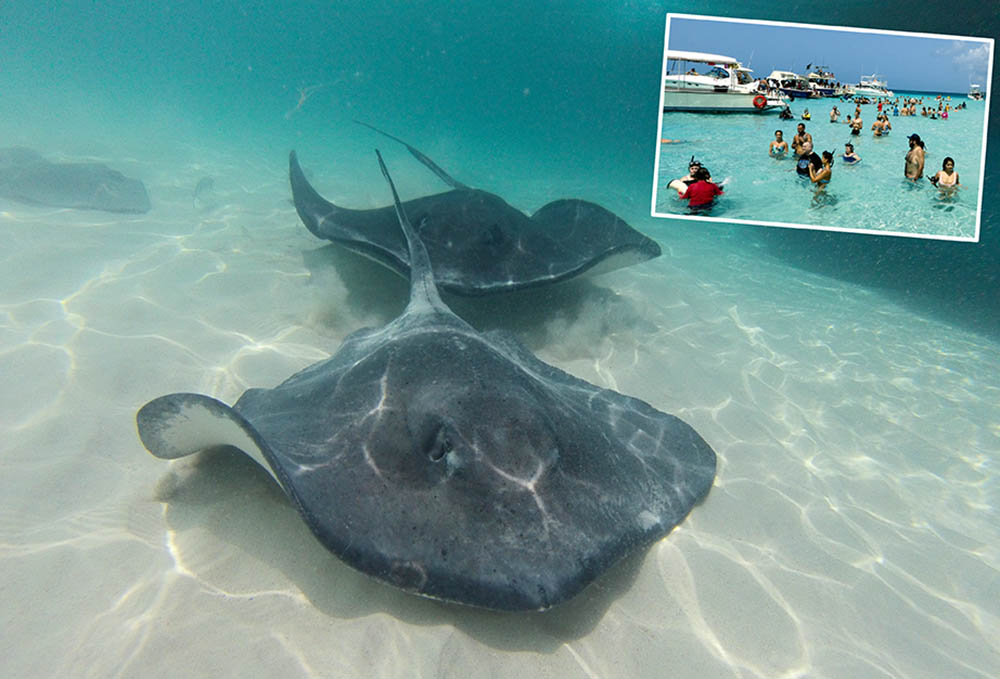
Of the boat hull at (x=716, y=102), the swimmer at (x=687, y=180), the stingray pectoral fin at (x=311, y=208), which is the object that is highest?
the boat hull at (x=716, y=102)

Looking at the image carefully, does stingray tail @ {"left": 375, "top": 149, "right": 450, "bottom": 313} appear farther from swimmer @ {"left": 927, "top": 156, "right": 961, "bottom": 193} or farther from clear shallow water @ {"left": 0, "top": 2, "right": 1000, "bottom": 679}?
swimmer @ {"left": 927, "top": 156, "right": 961, "bottom": 193}

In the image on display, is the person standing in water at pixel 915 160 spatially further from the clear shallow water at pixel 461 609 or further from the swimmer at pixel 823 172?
the clear shallow water at pixel 461 609

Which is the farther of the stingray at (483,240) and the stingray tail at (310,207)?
the stingray tail at (310,207)

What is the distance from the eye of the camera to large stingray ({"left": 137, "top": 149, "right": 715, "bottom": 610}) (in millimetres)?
2148

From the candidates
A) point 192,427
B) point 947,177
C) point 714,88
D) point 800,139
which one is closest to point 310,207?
point 192,427

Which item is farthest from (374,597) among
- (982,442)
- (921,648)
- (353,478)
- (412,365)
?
(982,442)

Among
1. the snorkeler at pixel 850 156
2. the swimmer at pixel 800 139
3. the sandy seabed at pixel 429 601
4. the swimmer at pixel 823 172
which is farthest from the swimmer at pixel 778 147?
the sandy seabed at pixel 429 601

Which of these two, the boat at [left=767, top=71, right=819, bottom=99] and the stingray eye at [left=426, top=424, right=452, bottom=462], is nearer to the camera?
the stingray eye at [left=426, top=424, right=452, bottom=462]

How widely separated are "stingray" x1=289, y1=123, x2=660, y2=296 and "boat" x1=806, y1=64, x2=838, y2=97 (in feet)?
12.4

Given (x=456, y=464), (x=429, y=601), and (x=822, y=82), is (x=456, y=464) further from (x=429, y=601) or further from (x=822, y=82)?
(x=822, y=82)

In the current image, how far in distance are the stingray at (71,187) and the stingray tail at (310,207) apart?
4.70 metres

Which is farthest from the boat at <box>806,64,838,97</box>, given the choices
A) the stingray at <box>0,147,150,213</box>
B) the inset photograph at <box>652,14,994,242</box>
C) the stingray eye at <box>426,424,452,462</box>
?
the stingray at <box>0,147,150,213</box>

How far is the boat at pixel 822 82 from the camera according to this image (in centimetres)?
704

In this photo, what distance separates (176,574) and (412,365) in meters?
1.80
